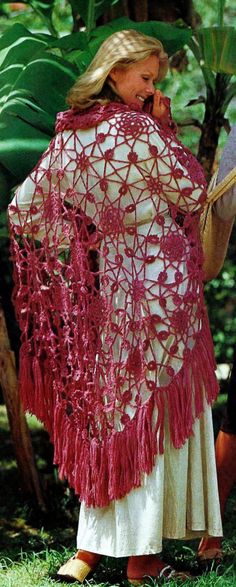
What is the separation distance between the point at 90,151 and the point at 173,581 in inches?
53.2

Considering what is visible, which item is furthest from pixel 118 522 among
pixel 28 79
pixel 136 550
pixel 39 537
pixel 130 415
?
pixel 28 79

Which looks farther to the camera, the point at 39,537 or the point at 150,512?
the point at 39,537

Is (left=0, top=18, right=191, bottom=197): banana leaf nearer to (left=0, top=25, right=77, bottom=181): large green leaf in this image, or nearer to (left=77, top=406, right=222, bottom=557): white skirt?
(left=0, top=25, right=77, bottom=181): large green leaf

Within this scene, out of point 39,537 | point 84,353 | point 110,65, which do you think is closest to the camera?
point 110,65

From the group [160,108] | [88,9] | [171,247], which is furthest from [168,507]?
[88,9]

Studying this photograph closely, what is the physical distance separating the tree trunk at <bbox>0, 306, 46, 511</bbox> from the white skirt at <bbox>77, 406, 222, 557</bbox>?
113 centimetres

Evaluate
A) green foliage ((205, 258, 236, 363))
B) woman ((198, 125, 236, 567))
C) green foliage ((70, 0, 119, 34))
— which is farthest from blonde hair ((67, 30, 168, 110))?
green foliage ((205, 258, 236, 363))

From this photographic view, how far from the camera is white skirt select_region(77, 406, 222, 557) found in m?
3.69

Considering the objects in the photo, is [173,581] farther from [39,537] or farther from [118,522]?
[39,537]

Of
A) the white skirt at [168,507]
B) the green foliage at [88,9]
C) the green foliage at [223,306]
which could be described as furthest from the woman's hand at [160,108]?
the green foliage at [223,306]

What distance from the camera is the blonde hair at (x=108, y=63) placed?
142 inches

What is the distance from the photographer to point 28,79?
4.47 m

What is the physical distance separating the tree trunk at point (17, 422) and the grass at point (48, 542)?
0.09 meters

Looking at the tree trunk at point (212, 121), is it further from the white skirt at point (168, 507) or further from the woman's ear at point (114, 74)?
the white skirt at point (168, 507)
